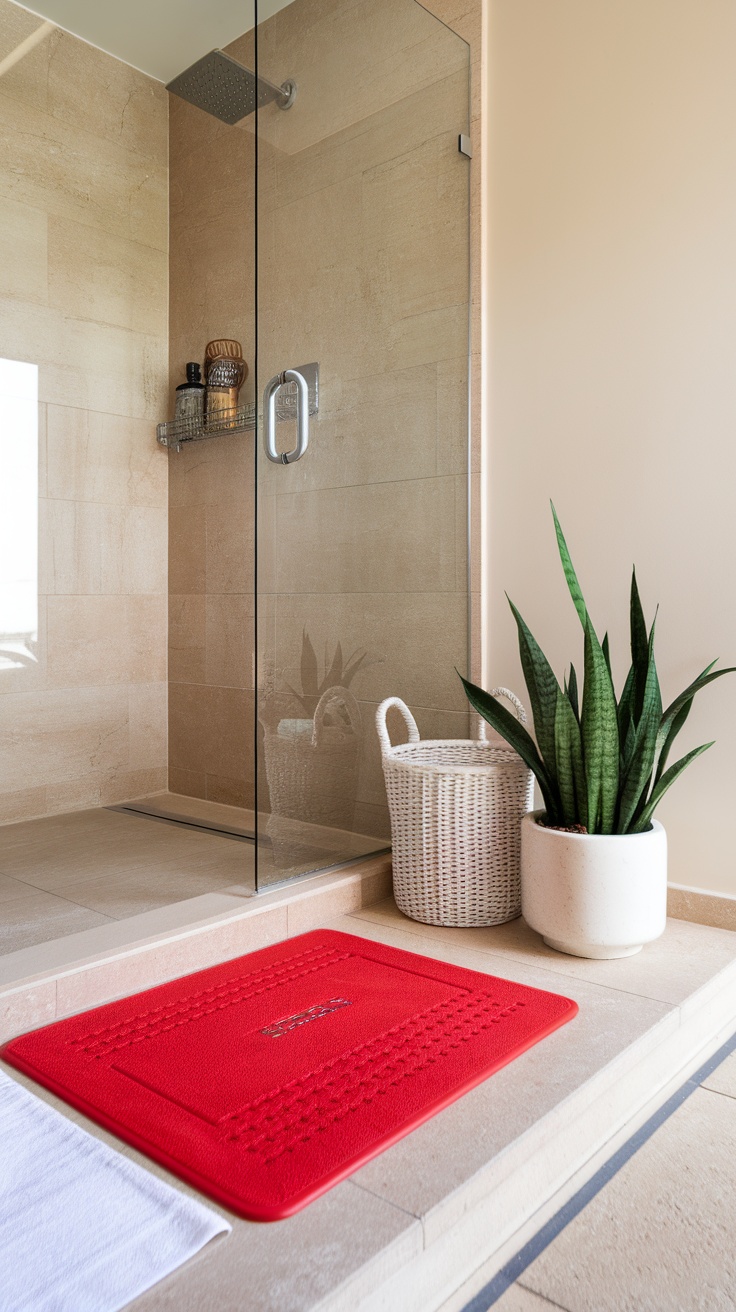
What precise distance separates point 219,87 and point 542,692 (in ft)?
5.93

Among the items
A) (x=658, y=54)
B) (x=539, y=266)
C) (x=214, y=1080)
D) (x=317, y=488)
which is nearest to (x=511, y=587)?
(x=317, y=488)

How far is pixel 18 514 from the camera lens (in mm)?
2324

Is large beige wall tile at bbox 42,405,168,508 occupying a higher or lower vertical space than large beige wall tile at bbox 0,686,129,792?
higher

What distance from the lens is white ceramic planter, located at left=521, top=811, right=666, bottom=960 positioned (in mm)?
1396

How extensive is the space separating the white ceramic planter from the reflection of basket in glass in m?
0.44

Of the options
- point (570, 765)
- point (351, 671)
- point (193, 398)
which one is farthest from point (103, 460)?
point (570, 765)

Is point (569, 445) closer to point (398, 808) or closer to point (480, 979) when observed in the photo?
point (398, 808)

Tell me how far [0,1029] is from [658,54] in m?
1.91

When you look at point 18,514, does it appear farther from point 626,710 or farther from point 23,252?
point 626,710

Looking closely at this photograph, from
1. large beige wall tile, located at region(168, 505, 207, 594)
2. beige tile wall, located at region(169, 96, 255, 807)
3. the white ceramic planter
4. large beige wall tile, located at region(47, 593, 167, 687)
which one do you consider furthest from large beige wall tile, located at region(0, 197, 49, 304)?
the white ceramic planter

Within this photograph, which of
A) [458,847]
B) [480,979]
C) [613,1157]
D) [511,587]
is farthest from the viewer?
[511,587]

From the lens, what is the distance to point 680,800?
1.67m

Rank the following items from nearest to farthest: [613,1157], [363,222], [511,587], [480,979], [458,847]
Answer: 1. [613,1157]
2. [480,979]
3. [458,847]
4. [363,222]
5. [511,587]

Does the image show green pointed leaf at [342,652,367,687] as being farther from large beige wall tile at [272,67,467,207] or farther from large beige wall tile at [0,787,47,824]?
large beige wall tile at [0,787,47,824]
